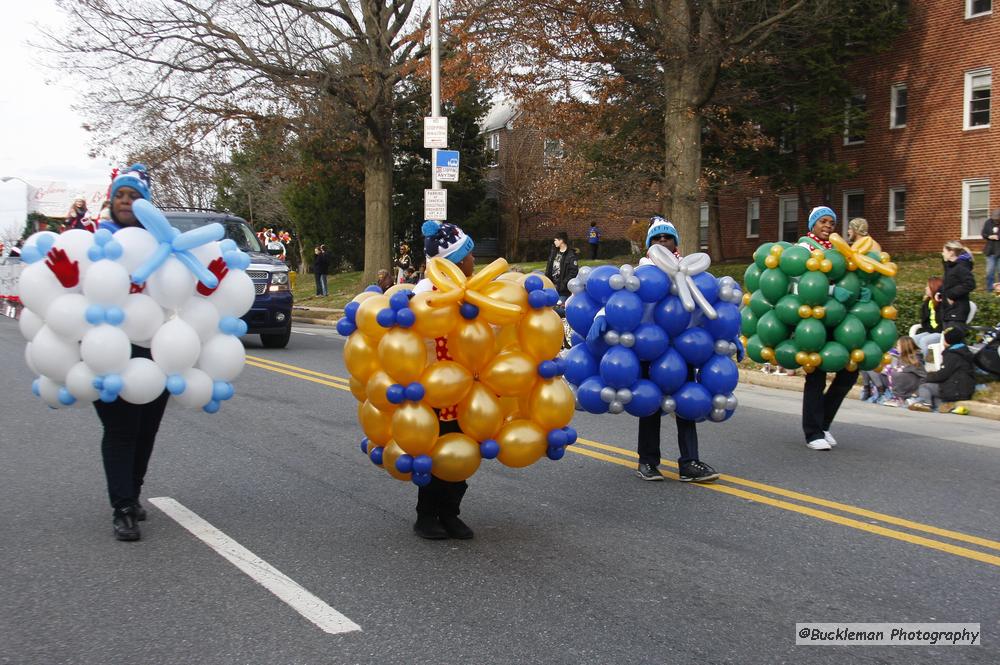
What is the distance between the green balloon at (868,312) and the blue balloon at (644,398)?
103 inches

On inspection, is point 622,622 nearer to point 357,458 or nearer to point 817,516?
point 817,516

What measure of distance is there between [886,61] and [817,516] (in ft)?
91.8

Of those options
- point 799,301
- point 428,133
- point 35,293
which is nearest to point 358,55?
point 428,133

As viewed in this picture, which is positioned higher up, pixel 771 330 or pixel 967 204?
pixel 967 204

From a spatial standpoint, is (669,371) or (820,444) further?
(820,444)

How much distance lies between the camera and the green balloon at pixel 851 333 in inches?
324

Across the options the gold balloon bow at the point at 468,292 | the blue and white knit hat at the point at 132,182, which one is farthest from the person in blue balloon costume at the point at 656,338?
the blue and white knit hat at the point at 132,182

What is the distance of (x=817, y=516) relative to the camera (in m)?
6.23

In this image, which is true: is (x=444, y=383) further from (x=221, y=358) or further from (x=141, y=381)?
(x=141, y=381)

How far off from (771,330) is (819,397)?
74cm

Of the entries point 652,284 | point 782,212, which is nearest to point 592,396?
point 652,284

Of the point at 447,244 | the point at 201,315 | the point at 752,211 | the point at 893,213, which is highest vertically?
the point at 752,211

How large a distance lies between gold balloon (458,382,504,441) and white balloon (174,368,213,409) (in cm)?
148

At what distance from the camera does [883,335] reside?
8312 millimetres
